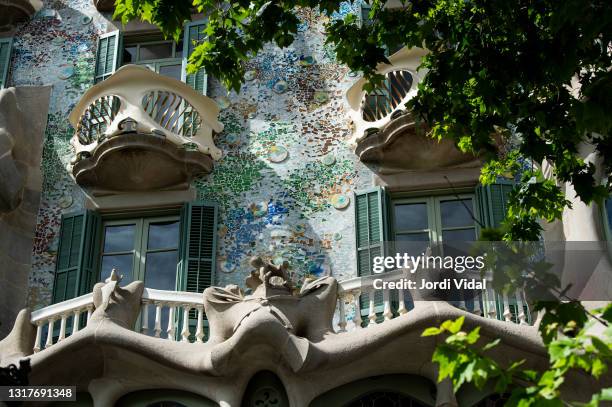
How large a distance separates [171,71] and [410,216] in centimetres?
441

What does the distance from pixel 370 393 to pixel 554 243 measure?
115 inches

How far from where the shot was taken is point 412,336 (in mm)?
11758

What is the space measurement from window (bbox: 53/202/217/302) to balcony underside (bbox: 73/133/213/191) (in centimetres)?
44

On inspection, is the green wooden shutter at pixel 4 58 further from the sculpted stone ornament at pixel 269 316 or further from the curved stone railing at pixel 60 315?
the sculpted stone ornament at pixel 269 316

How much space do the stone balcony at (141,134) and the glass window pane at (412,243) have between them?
2810 millimetres

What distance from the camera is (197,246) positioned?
14.3 metres

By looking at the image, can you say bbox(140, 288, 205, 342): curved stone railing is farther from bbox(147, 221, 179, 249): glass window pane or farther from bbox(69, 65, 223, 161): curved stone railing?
bbox(69, 65, 223, 161): curved stone railing

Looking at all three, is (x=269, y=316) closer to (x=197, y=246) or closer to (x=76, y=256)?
(x=197, y=246)

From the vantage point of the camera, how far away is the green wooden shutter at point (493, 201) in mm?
14039

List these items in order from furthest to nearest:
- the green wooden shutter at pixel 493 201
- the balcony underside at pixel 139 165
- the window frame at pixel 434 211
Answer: the balcony underside at pixel 139 165, the window frame at pixel 434 211, the green wooden shutter at pixel 493 201

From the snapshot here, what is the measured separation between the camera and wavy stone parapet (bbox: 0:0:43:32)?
1702cm

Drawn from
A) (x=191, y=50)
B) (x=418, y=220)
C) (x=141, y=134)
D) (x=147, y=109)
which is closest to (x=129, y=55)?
(x=191, y=50)

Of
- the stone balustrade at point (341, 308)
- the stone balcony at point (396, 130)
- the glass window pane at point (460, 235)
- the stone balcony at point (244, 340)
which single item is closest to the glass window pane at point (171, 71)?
the stone balcony at point (396, 130)

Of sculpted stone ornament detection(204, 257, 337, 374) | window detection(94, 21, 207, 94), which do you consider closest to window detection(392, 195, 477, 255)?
sculpted stone ornament detection(204, 257, 337, 374)
